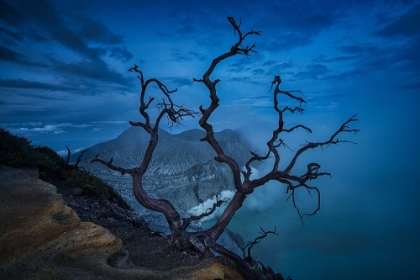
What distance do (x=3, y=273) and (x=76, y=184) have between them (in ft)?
29.9

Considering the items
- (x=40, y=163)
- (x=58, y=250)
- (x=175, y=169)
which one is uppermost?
(x=40, y=163)

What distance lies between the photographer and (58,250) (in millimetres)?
5492

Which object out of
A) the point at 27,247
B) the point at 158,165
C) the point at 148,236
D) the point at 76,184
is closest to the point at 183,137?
the point at 158,165

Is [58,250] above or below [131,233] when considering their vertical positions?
above

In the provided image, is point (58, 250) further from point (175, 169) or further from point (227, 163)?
point (175, 169)

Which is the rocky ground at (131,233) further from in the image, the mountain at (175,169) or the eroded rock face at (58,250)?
the mountain at (175,169)

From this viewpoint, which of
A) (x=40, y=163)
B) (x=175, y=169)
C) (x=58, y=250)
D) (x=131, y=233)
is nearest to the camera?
(x=58, y=250)

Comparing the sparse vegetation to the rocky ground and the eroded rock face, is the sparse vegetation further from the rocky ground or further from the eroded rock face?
the eroded rock face

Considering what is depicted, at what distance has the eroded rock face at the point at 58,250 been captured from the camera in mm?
4879

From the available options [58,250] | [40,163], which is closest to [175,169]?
[40,163]

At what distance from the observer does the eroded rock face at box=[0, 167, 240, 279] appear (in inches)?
192

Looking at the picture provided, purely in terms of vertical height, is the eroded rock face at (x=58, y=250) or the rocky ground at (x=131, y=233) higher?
the eroded rock face at (x=58, y=250)


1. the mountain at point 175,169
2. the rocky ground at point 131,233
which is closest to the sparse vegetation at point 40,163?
the rocky ground at point 131,233

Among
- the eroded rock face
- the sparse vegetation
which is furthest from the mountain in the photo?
the eroded rock face
